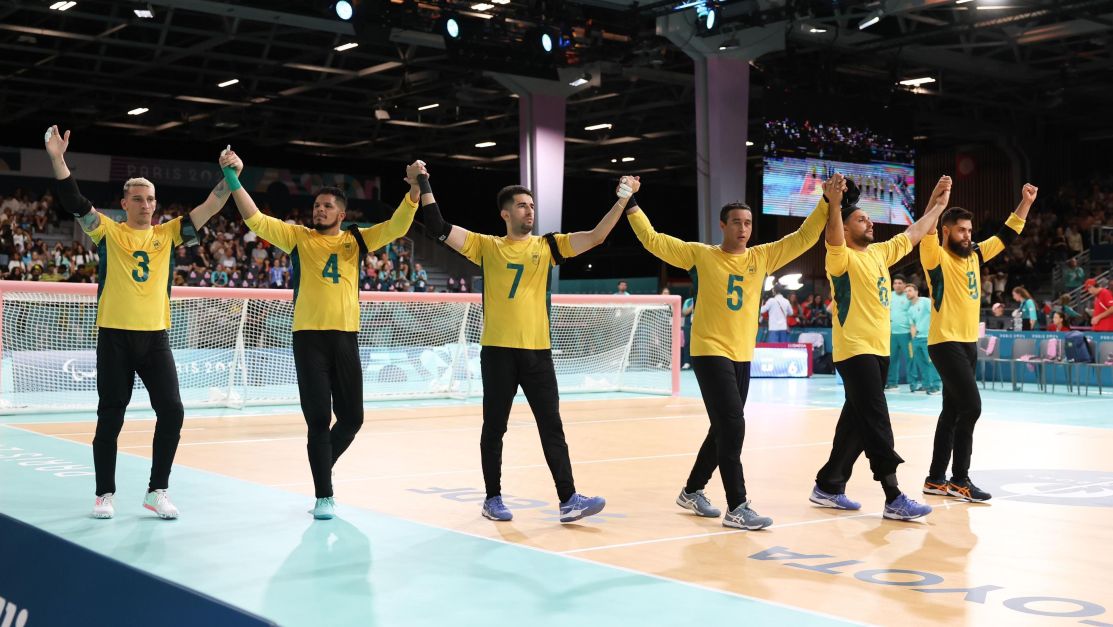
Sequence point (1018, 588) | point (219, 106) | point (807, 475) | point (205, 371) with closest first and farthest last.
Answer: point (1018, 588), point (807, 475), point (205, 371), point (219, 106)

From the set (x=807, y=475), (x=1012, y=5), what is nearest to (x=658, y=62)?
(x=1012, y=5)

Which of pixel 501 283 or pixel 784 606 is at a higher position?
pixel 501 283

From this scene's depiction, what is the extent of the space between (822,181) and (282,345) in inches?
421

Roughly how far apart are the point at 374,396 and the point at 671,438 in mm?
5499

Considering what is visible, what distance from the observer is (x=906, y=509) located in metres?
6.84

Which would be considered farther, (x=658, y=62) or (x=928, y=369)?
(x=658, y=62)

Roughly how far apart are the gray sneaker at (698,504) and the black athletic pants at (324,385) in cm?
208

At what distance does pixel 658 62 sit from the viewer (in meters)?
23.6

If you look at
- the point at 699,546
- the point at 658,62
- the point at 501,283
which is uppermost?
the point at 658,62

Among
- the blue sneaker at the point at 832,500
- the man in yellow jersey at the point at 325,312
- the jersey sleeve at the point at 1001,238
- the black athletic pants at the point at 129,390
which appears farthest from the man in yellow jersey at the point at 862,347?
the black athletic pants at the point at 129,390

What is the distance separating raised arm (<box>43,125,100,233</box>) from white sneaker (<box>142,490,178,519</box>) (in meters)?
1.57

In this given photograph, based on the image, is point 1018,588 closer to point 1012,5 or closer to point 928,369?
point 928,369

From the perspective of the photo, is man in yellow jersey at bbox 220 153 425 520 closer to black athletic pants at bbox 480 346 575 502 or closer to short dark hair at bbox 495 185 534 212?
short dark hair at bbox 495 185 534 212

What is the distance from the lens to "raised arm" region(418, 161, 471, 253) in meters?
6.57
